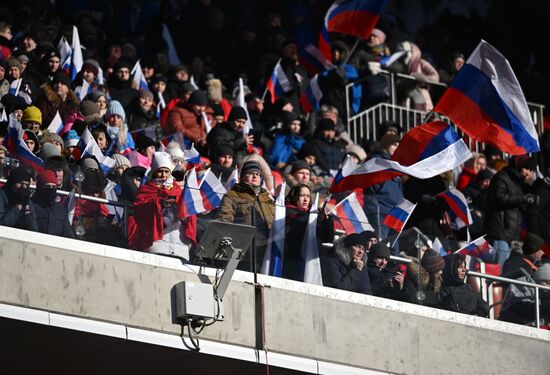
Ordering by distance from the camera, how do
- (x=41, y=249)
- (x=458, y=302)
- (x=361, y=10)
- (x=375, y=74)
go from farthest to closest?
(x=375, y=74), (x=361, y=10), (x=458, y=302), (x=41, y=249)

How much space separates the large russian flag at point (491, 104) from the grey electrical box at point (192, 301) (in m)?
4.95

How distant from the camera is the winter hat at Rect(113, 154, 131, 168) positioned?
1935cm

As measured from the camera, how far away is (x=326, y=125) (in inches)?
950

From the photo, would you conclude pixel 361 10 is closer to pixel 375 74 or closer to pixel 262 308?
pixel 375 74

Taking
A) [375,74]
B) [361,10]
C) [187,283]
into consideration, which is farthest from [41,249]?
[375,74]

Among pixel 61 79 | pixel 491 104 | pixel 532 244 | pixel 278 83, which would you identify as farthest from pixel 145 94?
pixel 532 244

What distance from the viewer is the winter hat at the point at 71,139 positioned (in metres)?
20.2

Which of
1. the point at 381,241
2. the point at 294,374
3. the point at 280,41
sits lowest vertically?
the point at 294,374

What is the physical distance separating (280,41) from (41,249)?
37.6ft

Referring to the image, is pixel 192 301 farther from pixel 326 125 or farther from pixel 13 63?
Answer: pixel 326 125

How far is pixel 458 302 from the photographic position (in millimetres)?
19391

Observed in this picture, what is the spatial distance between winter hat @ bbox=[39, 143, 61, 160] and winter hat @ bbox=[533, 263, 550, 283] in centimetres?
534

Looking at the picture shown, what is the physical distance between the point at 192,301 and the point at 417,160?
432 cm

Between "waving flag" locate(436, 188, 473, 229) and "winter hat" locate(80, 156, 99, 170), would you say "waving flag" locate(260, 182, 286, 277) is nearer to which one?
"winter hat" locate(80, 156, 99, 170)
